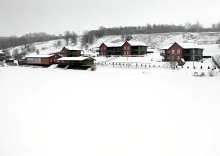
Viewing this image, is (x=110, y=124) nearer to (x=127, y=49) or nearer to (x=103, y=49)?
(x=127, y=49)

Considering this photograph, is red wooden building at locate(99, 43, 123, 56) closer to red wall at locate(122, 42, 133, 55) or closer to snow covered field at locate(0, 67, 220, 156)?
red wall at locate(122, 42, 133, 55)

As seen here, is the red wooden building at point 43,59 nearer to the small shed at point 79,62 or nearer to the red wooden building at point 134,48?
the small shed at point 79,62

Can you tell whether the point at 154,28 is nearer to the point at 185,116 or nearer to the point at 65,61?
the point at 65,61

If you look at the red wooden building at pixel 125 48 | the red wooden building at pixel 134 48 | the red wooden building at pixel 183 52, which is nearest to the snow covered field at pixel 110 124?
the red wooden building at pixel 183 52

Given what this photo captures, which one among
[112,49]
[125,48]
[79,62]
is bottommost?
[79,62]

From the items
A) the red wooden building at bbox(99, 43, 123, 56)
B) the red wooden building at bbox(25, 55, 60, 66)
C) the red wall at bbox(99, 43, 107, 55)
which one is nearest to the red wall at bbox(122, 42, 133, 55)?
the red wooden building at bbox(99, 43, 123, 56)

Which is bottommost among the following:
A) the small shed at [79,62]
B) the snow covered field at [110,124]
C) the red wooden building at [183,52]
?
the snow covered field at [110,124]

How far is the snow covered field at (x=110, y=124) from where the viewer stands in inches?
416

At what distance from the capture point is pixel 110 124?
531 inches

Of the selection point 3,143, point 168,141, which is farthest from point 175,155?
point 3,143

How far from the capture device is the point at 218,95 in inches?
826

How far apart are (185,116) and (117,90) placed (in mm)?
9889

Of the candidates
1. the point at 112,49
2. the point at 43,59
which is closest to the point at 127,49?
the point at 112,49

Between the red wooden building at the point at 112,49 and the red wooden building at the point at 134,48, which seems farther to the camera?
the red wooden building at the point at 112,49
